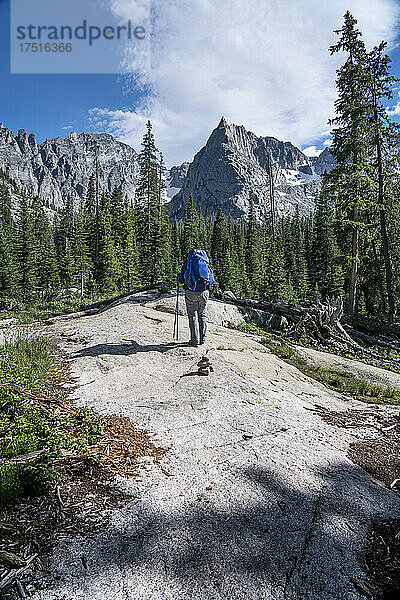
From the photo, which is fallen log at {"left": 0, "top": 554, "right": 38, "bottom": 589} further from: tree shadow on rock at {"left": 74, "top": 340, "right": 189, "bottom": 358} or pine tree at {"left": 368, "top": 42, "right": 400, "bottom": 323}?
pine tree at {"left": 368, "top": 42, "right": 400, "bottom": 323}

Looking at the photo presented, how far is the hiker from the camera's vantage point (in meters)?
8.84

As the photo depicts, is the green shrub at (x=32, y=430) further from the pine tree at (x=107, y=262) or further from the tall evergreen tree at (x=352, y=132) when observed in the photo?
the pine tree at (x=107, y=262)

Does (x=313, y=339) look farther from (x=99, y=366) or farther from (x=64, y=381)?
(x=64, y=381)

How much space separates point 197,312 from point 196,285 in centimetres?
89

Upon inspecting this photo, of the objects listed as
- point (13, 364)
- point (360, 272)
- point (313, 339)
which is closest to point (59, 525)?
point (13, 364)

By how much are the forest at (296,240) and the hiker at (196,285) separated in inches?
373

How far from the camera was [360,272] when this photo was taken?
29.8 metres

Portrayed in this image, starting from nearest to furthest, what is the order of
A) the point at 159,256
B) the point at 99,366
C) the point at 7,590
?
the point at 7,590 < the point at 99,366 < the point at 159,256

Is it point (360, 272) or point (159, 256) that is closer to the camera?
point (159, 256)

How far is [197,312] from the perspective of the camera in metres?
9.31

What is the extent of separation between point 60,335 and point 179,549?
372 inches

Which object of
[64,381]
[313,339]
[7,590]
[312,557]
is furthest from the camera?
[313,339]

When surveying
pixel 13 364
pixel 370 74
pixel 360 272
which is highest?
pixel 370 74

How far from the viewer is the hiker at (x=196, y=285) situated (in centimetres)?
884
